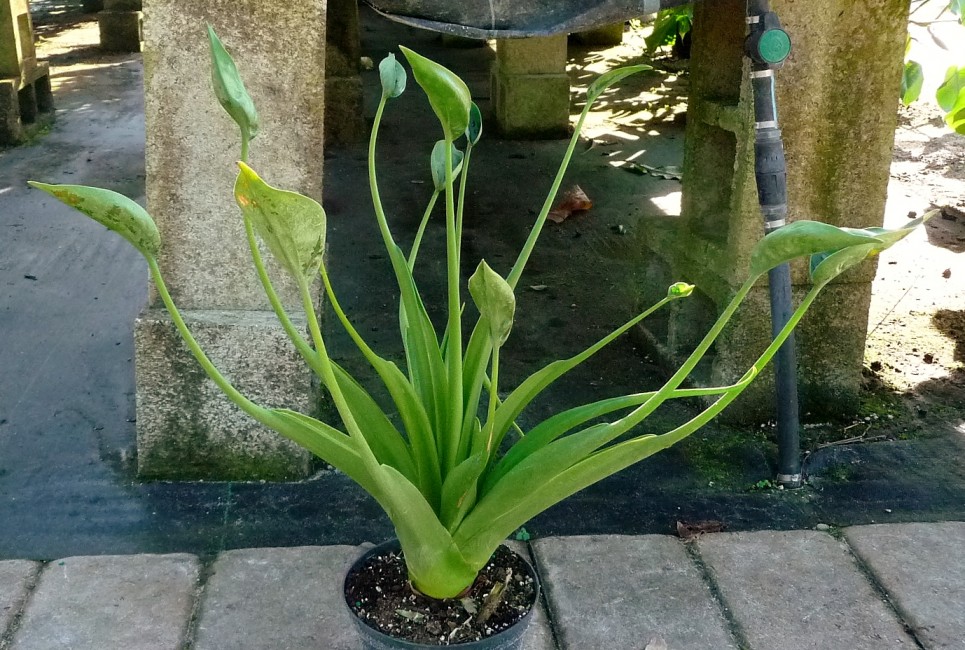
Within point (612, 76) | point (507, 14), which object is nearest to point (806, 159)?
point (507, 14)

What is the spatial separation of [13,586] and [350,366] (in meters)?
1.42

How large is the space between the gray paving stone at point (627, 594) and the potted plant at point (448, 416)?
0.38m

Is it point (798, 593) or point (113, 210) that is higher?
point (113, 210)

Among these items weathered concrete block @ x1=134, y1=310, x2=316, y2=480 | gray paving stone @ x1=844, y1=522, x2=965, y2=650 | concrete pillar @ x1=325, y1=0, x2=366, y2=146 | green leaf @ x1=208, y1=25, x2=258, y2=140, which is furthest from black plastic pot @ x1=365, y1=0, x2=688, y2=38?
concrete pillar @ x1=325, y1=0, x2=366, y2=146

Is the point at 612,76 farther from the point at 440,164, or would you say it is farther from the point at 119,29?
the point at 119,29

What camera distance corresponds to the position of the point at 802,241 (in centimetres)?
140

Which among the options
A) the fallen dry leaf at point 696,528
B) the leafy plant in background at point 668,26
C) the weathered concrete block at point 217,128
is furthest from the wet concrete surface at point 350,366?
the leafy plant in background at point 668,26

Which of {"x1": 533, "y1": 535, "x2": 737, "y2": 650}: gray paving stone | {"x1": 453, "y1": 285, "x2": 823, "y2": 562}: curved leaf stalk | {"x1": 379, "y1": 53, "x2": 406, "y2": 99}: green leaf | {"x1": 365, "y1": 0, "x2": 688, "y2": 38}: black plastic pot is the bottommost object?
{"x1": 533, "y1": 535, "x2": 737, "y2": 650}: gray paving stone

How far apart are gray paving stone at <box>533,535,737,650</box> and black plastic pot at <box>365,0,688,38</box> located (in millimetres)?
1283

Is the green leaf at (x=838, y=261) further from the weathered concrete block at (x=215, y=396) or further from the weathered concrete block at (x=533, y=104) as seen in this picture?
the weathered concrete block at (x=533, y=104)

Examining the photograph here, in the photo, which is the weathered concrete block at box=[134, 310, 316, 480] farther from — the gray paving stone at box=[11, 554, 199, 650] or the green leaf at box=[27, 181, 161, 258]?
the green leaf at box=[27, 181, 161, 258]

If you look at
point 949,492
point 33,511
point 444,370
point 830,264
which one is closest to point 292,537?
point 33,511

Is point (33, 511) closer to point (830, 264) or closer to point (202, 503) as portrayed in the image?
point (202, 503)

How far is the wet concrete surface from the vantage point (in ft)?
8.75
